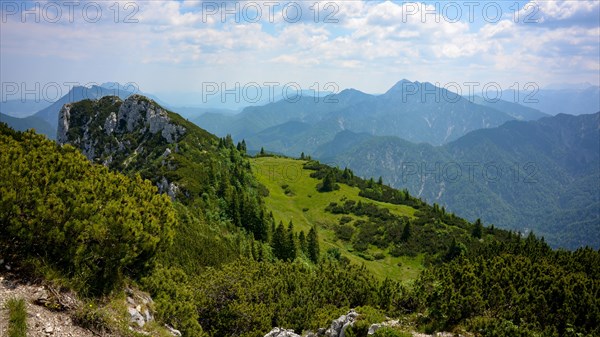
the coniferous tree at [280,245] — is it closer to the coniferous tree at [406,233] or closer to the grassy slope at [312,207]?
the grassy slope at [312,207]

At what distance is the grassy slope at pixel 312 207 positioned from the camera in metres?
82.1

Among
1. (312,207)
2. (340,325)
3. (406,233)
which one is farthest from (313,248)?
(340,325)

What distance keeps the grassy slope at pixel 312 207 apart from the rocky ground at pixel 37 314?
210ft

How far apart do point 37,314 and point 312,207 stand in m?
103

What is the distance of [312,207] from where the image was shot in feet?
381

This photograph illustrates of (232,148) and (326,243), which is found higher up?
(232,148)

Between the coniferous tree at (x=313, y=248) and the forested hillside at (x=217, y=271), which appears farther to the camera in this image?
the coniferous tree at (x=313, y=248)

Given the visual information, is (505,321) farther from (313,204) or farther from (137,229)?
(313,204)

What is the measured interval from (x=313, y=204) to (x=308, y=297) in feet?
279

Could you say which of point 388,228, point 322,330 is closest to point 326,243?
point 388,228

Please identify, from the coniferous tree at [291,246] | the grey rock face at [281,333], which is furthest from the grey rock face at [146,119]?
the grey rock face at [281,333]

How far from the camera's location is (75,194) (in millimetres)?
16969

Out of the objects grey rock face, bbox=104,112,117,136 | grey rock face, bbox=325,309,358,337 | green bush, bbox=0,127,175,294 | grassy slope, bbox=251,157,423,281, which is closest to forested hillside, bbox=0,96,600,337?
green bush, bbox=0,127,175,294

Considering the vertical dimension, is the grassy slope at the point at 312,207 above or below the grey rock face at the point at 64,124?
below
